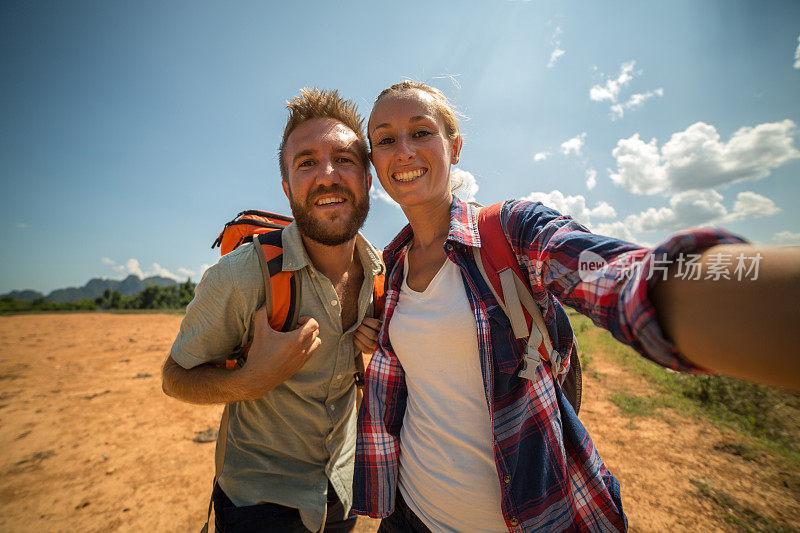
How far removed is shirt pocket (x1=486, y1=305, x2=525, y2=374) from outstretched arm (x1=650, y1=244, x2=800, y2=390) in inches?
25.4

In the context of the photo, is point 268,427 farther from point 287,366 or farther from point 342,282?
point 342,282

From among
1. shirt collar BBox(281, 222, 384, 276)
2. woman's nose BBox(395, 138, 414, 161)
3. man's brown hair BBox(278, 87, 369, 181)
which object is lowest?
shirt collar BBox(281, 222, 384, 276)

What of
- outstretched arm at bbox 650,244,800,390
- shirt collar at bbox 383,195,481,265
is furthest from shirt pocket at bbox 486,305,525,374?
outstretched arm at bbox 650,244,800,390

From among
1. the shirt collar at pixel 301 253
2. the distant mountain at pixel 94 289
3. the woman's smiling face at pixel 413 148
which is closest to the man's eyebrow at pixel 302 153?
the shirt collar at pixel 301 253

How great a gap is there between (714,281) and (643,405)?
7.89m

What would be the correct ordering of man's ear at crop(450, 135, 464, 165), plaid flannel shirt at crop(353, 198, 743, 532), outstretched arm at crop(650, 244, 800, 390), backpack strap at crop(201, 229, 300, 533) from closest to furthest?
1. outstretched arm at crop(650, 244, 800, 390)
2. plaid flannel shirt at crop(353, 198, 743, 532)
3. backpack strap at crop(201, 229, 300, 533)
4. man's ear at crop(450, 135, 464, 165)

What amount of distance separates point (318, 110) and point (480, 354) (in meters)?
2.32

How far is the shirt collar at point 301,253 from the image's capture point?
2012 millimetres

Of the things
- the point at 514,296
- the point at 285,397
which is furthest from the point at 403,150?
the point at 285,397

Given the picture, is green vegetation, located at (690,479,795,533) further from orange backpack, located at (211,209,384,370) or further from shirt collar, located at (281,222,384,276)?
shirt collar, located at (281,222,384,276)

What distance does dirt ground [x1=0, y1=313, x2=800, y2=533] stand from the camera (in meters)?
3.54

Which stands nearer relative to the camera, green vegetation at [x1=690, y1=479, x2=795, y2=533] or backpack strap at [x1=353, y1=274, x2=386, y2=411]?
backpack strap at [x1=353, y1=274, x2=386, y2=411]

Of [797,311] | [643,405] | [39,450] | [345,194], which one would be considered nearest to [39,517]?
[39,450]

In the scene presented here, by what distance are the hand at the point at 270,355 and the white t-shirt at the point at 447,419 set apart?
0.61 metres
